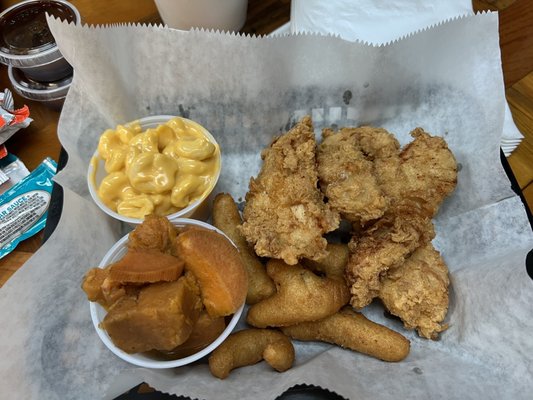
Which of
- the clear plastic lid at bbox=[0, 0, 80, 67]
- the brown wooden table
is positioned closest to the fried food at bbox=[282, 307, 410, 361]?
the brown wooden table

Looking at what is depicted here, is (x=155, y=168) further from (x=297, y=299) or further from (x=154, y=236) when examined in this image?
(x=297, y=299)

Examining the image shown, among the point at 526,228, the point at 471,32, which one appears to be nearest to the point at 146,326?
the point at 526,228

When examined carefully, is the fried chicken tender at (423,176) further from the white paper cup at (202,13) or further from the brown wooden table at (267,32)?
the white paper cup at (202,13)

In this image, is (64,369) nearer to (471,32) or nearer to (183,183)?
(183,183)

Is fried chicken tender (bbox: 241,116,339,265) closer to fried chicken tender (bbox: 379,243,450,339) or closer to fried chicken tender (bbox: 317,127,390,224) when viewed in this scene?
fried chicken tender (bbox: 317,127,390,224)

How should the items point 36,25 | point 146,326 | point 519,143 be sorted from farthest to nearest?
1. point 36,25
2. point 519,143
3. point 146,326
